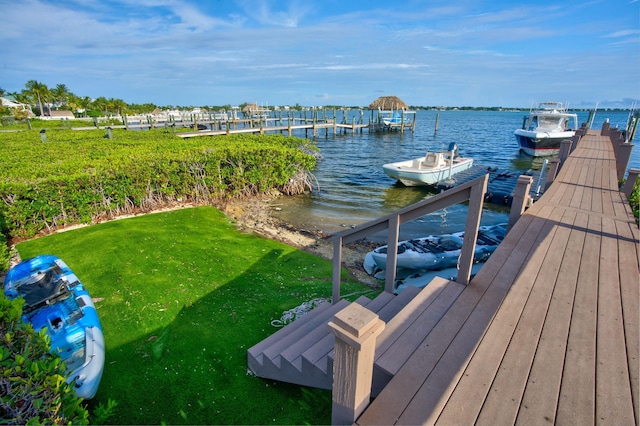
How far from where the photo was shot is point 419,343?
255 cm

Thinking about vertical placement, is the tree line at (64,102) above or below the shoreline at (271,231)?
above

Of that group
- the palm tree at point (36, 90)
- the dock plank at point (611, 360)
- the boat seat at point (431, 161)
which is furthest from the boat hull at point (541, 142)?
the palm tree at point (36, 90)

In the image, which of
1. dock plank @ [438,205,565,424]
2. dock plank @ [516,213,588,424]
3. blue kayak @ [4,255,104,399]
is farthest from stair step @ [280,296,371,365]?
blue kayak @ [4,255,104,399]

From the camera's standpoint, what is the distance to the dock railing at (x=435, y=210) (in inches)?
113

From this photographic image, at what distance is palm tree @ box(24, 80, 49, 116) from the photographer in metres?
64.1

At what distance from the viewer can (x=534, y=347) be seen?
252 centimetres

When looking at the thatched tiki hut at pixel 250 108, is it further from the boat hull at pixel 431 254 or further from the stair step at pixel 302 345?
the stair step at pixel 302 345

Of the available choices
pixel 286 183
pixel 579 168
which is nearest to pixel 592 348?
pixel 579 168

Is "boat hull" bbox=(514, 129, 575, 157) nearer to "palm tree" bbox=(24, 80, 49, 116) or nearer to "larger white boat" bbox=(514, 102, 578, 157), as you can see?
"larger white boat" bbox=(514, 102, 578, 157)

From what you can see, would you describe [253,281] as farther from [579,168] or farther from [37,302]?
[579,168]

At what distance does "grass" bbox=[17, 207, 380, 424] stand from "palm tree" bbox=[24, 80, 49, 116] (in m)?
79.6

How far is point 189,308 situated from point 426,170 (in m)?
14.1

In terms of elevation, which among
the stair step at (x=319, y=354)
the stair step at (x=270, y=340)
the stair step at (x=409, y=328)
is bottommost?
the stair step at (x=270, y=340)

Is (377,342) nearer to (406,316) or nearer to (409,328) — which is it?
(409,328)
